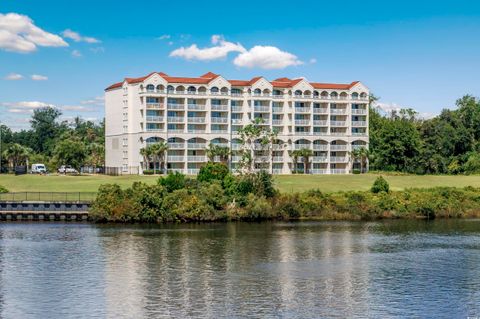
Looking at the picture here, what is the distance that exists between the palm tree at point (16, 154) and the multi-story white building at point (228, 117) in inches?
1082

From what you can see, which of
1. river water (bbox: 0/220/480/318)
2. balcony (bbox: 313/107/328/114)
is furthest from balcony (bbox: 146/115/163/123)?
river water (bbox: 0/220/480/318)

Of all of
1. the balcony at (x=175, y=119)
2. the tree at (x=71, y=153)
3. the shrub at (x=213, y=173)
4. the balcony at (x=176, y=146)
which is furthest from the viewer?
the balcony at (x=175, y=119)

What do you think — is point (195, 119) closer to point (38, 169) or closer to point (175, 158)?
point (175, 158)

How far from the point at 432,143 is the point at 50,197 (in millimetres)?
102557

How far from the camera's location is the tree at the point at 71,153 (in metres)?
154

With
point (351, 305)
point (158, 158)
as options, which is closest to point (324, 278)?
point (351, 305)

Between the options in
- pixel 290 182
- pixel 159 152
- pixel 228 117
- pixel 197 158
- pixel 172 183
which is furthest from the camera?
pixel 228 117

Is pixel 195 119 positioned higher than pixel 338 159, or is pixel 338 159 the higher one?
pixel 195 119

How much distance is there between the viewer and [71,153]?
154500 millimetres

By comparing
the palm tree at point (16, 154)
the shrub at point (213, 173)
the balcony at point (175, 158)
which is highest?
the palm tree at point (16, 154)

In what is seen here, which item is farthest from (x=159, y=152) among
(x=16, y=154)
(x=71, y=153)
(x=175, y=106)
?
(x=16, y=154)

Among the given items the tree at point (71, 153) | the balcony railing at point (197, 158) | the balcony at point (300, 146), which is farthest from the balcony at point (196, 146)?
the tree at point (71, 153)

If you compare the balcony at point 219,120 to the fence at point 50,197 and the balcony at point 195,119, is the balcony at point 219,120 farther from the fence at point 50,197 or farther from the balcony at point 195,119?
the fence at point 50,197

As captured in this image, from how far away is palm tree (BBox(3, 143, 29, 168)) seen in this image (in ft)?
592
